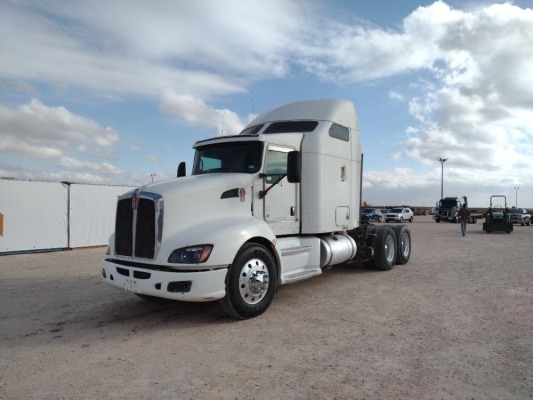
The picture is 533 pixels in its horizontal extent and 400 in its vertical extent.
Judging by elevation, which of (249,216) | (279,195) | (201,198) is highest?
(279,195)

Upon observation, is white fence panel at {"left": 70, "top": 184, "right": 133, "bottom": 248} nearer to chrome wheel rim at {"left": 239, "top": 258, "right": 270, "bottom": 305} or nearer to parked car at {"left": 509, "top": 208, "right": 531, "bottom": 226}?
chrome wheel rim at {"left": 239, "top": 258, "right": 270, "bottom": 305}

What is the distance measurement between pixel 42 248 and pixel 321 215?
1229 cm

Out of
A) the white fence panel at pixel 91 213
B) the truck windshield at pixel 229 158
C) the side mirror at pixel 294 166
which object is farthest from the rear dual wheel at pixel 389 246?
the white fence panel at pixel 91 213

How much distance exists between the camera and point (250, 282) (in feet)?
19.0

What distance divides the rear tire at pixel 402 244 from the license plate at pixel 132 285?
24.7 ft

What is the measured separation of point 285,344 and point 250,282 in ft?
4.11

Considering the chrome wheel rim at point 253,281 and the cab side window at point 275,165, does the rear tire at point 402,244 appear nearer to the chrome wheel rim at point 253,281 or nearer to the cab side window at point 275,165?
the cab side window at point 275,165

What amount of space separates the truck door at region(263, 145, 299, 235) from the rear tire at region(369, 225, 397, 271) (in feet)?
11.4

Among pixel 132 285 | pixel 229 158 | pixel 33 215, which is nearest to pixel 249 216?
pixel 229 158

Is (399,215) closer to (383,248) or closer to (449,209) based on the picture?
(449,209)

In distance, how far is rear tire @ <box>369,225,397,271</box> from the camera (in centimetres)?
984

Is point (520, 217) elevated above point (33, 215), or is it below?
above

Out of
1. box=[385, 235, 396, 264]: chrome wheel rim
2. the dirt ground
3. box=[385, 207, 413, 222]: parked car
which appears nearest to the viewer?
the dirt ground

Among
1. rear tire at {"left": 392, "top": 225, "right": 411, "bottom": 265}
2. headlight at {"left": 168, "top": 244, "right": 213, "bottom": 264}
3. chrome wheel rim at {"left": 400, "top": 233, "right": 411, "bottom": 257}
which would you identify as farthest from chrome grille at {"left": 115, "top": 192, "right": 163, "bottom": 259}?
chrome wheel rim at {"left": 400, "top": 233, "right": 411, "bottom": 257}
